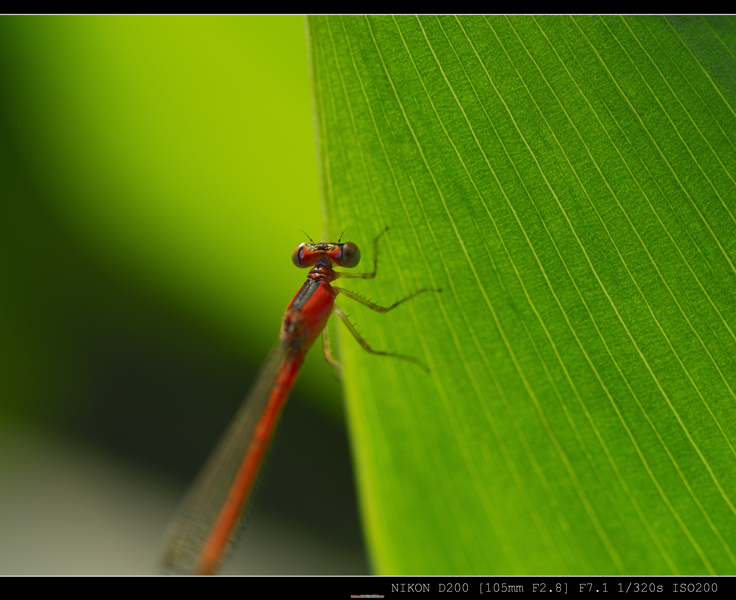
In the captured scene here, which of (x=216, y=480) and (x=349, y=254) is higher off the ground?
(x=349, y=254)

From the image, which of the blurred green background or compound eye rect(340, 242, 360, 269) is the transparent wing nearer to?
the blurred green background

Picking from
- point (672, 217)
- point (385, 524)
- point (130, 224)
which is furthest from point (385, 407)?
point (130, 224)

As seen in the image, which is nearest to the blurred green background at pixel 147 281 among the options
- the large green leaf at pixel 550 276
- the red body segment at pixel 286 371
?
the red body segment at pixel 286 371

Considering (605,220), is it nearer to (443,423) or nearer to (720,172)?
(720,172)

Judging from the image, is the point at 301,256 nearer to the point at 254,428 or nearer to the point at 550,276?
the point at 254,428

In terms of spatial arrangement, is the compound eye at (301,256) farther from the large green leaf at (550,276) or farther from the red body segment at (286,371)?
the large green leaf at (550,276)

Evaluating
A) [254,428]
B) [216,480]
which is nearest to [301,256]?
[254,428]
